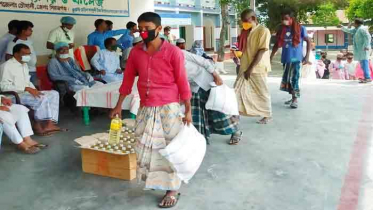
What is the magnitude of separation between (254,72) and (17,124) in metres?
2.86

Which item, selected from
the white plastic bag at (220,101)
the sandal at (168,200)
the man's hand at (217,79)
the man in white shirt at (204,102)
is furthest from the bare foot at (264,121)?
the sandal at (168,200)

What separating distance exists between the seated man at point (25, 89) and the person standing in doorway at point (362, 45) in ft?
21.2

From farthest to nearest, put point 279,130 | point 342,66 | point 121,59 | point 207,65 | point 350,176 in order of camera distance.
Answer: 1. point 342,66
2. point 121,59
3. point 279,130
4. point 207,65
5. point 350,176

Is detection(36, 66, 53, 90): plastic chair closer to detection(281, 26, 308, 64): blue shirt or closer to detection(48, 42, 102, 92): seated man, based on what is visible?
detection(48, 42, 102, 92): seated man

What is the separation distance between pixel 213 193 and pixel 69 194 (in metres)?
1.17

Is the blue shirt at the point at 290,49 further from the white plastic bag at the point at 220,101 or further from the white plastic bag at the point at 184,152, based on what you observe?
the white plastic bag at the point at 184,152

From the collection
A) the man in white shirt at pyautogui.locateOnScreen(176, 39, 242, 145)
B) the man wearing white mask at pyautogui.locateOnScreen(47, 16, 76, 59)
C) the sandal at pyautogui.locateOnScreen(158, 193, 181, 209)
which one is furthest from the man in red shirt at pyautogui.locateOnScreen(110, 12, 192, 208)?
the man wearing white mask at pyautogui.locateOnScreen(47, 16, 76, 59)

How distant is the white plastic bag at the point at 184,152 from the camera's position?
9.70 ft

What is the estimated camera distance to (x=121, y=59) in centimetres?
796

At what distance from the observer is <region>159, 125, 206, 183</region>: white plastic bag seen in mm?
2957

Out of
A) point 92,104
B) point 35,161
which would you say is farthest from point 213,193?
point 92,104

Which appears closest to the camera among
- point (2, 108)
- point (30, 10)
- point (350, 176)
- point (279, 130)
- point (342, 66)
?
point (350, 176)

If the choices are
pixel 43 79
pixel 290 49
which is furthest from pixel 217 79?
pixel 43 79

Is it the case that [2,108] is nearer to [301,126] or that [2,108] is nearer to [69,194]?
[69,194]
